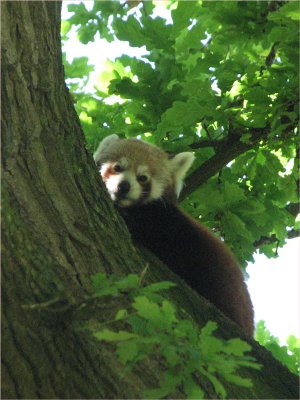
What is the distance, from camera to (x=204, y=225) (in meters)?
5.13

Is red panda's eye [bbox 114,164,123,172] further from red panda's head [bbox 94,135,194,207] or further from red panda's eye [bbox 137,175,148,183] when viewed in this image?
red panda's eye [bbox 137,175,148,183]

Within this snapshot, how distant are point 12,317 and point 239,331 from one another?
1.38 m

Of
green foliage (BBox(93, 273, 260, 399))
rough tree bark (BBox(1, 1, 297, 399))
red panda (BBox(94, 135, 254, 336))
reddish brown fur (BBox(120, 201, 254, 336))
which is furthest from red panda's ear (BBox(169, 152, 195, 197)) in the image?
green foliage (BBox(93, 273, 260, 399))

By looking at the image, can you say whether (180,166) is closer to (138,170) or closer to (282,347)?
(138,170)

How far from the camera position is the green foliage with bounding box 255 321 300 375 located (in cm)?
511

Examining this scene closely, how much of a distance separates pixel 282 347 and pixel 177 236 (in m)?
1.58

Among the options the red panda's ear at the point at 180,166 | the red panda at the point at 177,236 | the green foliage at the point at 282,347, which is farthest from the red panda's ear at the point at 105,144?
the green foliage at the point at 282,347

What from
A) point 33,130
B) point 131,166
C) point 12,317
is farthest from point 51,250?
point 131,166

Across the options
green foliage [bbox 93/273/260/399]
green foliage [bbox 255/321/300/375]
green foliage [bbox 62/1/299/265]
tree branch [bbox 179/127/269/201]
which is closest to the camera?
green foliage [bbox 93/273/260/399]

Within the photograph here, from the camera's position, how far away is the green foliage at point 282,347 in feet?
16.8

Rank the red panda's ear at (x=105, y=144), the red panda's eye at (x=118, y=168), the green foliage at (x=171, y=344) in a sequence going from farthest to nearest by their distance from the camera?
the red panda's eye at (x=118, y=168) < the red panda's ear at (x=105, y=144) < the green foliage at (x=171, y=344)

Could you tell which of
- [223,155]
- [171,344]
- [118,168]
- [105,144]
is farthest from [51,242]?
[118,168]

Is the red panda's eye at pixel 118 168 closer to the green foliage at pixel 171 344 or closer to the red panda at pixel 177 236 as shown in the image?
the red panda at pixel 177 236

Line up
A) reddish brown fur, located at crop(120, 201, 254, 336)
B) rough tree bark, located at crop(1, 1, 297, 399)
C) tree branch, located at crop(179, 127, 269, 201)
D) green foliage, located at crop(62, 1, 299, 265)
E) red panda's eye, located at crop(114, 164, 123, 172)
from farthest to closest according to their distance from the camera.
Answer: red panda's eye, located at crop(114, 164, 123, 172), reddish brown fur, located at crop(120, 201, 254, 336), tree branch, located at crop(179, 127, 269, 201), green foliage, located at crop(62, 1, 299, 265), rough tree bark, located at crop(1, 1, 297, 399)
